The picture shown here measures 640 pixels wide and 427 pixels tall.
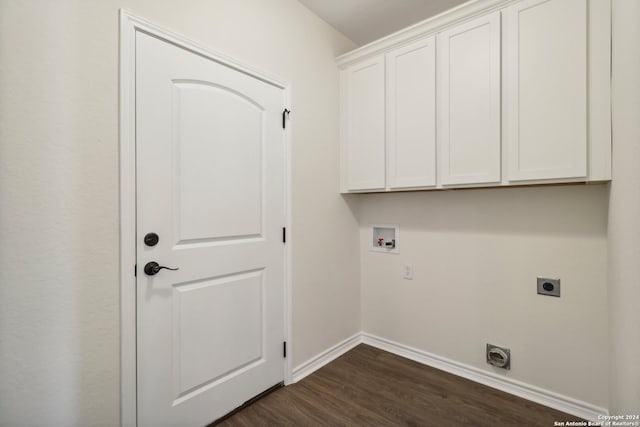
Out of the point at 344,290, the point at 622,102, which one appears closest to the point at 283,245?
the point at 344,290

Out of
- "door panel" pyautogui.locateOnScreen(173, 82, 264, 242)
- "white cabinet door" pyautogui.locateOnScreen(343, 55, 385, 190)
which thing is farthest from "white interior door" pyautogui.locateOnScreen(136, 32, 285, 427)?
"white cabinet door" pyautogui.locateOnScreen(343, 55, 385, 190)

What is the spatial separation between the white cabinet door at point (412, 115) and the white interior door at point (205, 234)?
2.68 feet

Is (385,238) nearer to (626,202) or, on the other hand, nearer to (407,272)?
(407,272)

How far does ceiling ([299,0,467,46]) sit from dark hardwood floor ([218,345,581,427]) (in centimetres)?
266

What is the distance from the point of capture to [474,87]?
70.6 inches

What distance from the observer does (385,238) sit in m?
2.52

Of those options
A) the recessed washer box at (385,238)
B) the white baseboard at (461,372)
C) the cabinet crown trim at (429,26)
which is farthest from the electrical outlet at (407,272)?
the cabinet crown trim at (429,26)

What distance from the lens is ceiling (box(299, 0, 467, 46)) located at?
2.10m

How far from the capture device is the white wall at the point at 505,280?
1.67 metres

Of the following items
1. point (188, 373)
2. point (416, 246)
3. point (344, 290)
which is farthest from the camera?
point (344, 290)

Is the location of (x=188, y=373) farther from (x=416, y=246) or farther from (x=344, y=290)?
(x=416, y=246)

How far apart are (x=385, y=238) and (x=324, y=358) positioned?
3.56 feet

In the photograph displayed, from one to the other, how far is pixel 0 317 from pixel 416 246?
90.7 inches

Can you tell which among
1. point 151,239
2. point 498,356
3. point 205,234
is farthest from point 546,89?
point 151,239
